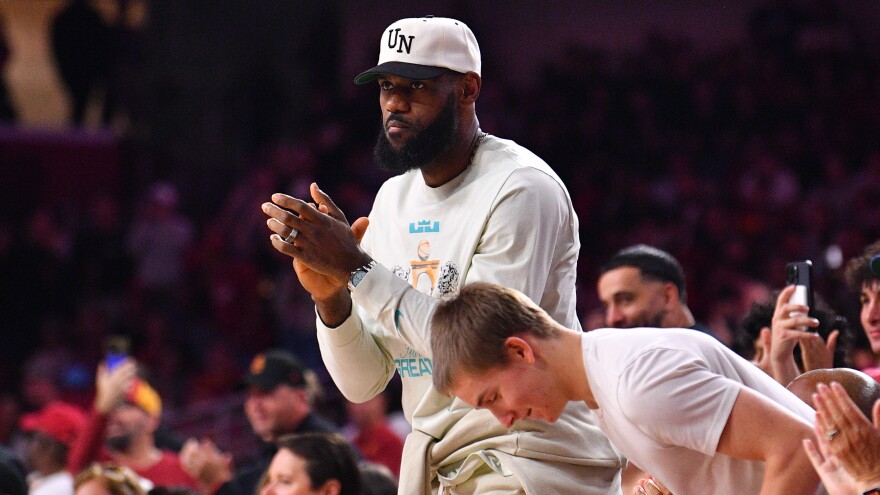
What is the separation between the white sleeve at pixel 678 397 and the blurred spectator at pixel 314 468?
2175 millimetres

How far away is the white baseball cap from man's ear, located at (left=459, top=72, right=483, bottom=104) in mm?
31

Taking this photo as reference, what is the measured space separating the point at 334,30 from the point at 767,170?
211 inches

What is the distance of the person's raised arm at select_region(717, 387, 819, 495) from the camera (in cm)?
274

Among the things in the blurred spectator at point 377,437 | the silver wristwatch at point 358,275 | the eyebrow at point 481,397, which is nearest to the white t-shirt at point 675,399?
the eyebrow at point 481,397

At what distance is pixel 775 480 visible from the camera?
2744 mm

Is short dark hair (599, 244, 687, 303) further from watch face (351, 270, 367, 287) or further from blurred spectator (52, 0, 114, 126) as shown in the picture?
blurred spectator (52, 0, 114, 126)

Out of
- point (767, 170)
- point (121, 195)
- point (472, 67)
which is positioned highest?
point (472, 67)

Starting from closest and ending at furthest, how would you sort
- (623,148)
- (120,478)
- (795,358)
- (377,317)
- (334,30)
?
(377,317), (795,358), (120,478), (623,148), (334,30)

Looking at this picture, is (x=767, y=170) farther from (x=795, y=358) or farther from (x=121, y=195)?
(x=121, y=195)

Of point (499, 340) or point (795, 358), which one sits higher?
point (499, 340)

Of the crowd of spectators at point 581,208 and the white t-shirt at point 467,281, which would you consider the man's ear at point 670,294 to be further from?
the crowd of spectators at point 581,208

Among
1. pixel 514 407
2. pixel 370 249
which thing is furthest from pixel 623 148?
pixel 514 407

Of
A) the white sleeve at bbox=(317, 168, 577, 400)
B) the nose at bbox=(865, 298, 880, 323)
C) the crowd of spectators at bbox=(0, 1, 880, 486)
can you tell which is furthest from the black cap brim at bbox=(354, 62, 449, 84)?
the crowd of spectators at bbox=(0, 1, 880, 486)

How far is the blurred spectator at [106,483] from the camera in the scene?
5453 mm
